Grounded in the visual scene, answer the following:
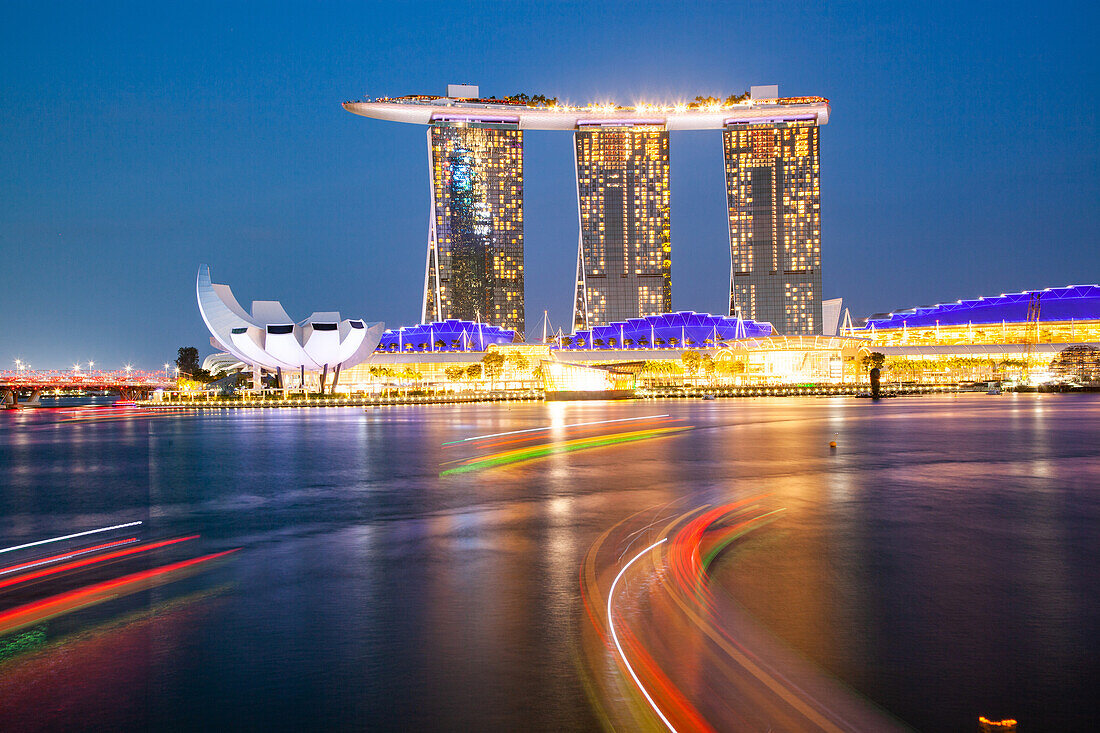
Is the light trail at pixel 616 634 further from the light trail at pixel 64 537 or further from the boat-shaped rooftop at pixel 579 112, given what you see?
the boat-shaped rooftop at pixel 579 112

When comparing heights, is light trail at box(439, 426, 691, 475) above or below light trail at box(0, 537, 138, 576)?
below

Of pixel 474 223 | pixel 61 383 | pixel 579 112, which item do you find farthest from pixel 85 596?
pixel 579 112

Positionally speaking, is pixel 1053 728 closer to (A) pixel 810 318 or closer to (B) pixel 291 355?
(B) pixel 291 355

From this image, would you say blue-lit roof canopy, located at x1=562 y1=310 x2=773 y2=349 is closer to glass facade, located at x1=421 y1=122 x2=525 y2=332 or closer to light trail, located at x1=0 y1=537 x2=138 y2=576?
glass facade, located at x1=421 y1=122 x2=525 y2=332

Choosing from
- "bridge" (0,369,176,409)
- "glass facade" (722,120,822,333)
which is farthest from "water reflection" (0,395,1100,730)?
"glass facade" (722,120,822,333)

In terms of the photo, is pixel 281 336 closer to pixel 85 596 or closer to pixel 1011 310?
pixel 85 596
